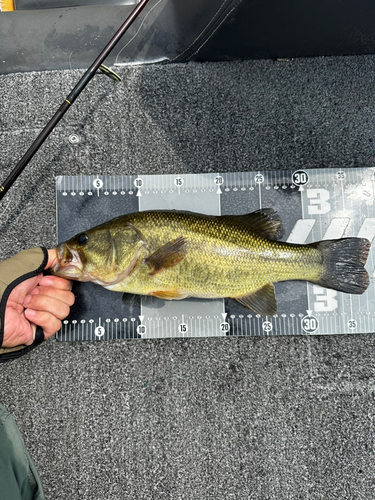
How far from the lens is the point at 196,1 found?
77.2 inches

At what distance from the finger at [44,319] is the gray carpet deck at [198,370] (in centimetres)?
23

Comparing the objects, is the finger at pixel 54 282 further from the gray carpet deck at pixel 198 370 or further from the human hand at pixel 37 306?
the gray carpet deck at pixel 198 370

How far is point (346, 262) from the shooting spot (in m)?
1.95

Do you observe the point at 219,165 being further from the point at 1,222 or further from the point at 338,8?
the point at 1,222

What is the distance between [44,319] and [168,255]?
752 millimetres

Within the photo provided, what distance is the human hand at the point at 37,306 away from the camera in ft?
6.08

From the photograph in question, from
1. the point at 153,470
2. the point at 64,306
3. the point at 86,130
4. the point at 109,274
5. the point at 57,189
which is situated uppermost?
the point at 86,130

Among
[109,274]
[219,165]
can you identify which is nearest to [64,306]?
[109,274]

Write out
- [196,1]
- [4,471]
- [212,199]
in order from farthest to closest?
[212,199] < [196,1] < [4,471]

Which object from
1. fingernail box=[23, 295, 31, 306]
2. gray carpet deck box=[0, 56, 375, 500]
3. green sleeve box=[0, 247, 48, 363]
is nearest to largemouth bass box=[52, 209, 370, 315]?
green sleeve box=[0, 247, 48, 363]

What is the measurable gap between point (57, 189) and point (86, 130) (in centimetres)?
42

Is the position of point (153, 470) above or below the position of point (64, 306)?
below

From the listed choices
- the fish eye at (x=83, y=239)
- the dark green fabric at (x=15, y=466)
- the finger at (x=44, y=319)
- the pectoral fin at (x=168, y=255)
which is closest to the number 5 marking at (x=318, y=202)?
the pectoral fin at (x=168, y=255)

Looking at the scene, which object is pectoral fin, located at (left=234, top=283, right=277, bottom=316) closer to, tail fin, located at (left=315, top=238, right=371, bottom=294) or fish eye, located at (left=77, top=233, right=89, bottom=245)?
tail fin, located at (left=315, top=238, right=371, bottom=294)
